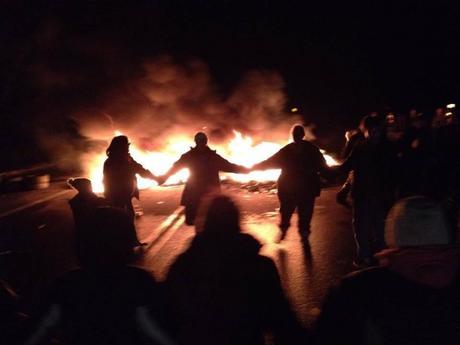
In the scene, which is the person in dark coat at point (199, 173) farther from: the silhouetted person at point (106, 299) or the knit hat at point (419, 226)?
the knit hat at point (419, 226)

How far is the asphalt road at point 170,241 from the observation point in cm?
464

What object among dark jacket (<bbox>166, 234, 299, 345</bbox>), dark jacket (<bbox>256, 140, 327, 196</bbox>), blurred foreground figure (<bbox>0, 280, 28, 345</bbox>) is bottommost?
dark jacket (<bbox>166, 234, 299, 345</bbox>)

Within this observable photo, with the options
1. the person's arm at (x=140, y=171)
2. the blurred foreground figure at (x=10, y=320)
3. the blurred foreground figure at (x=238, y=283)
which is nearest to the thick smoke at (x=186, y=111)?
the person's arm at (x=140, y=171)

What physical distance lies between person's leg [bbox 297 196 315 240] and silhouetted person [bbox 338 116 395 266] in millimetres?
985

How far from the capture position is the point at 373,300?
5.23 feet

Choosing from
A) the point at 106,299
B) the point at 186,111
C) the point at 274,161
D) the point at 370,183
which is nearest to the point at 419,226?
the point at 106,299

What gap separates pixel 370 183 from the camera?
5332 millimetres

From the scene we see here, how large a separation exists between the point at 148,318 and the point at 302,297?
2.93 meters

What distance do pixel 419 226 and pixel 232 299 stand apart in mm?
2997

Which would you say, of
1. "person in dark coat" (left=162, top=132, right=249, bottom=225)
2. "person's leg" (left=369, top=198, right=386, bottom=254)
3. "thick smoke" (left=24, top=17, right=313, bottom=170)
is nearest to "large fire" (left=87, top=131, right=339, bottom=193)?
"thick smoke" (left=24, top=17, right=313, bottom=170)

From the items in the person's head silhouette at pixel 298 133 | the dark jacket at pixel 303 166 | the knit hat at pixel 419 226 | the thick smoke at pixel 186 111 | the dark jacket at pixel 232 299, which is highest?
the thick smoke at pixel 186 111

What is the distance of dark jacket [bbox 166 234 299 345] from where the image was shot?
304 centimetres

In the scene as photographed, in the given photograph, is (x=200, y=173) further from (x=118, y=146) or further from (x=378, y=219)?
(x=378, y=219)

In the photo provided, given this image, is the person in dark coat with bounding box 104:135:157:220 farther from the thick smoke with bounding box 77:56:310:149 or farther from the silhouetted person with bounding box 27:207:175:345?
the thick smoke with bounding box 77:56:310:149
